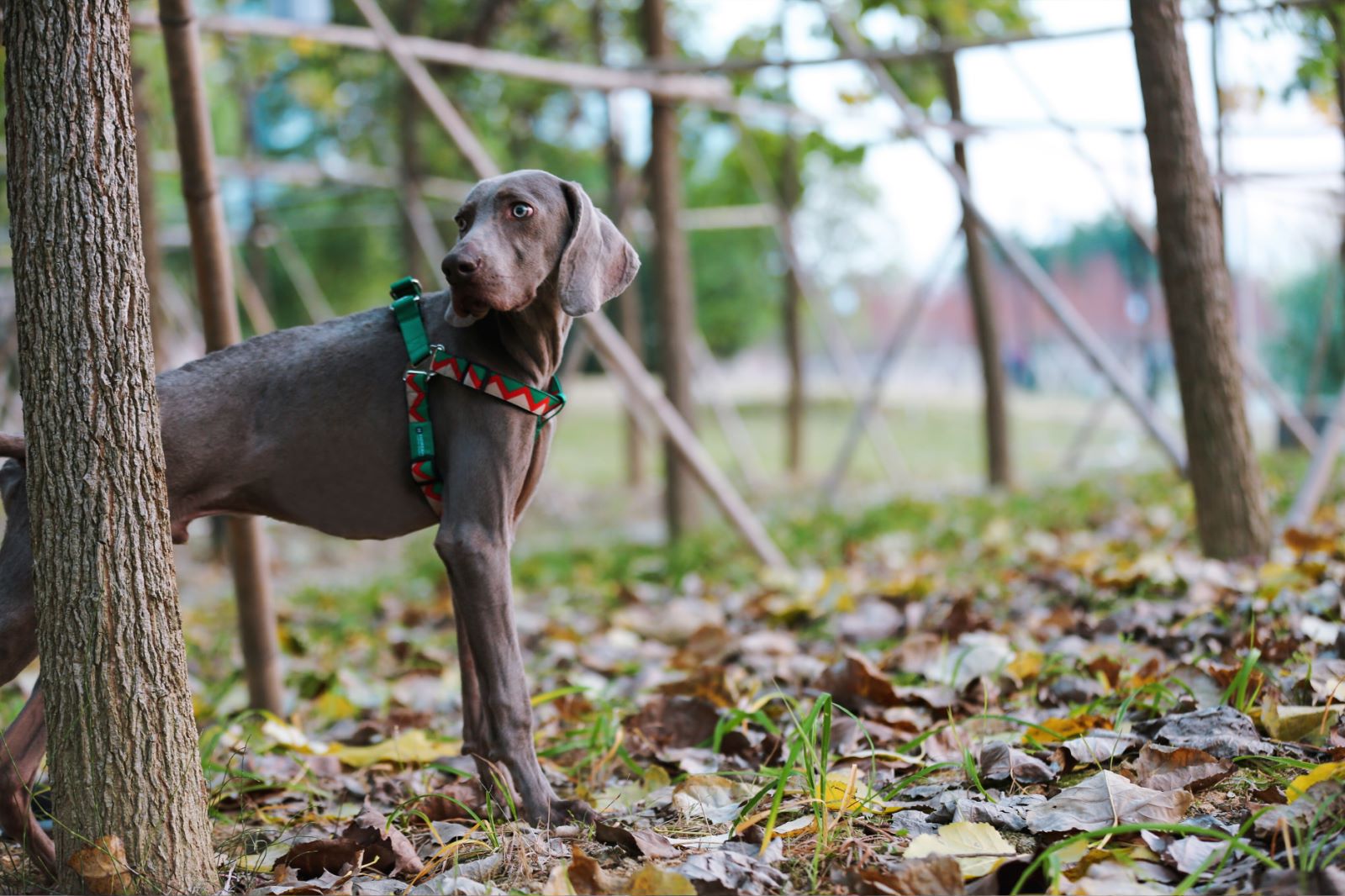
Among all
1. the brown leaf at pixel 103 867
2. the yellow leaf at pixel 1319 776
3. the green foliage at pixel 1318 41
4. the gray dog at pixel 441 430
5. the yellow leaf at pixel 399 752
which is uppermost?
the green foliage at pixel 1318 41

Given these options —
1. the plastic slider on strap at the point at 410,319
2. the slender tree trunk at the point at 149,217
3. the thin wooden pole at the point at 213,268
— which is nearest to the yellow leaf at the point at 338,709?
the thin wooden pole at the point at 213,268

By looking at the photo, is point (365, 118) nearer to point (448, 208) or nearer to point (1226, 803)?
point (448, 208)

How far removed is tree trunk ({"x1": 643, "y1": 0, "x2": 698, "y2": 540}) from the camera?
25.4ft

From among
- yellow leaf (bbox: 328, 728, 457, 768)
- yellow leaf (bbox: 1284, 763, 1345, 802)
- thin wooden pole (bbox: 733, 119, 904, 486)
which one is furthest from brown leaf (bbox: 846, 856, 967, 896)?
thin wooden pole (bbox: 733, 119, 904, 486)

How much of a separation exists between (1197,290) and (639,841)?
3.51 meters

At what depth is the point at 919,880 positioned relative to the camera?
2.01 m

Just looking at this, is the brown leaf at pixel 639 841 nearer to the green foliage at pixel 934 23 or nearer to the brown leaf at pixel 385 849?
the brown leaf at pixel 385 849

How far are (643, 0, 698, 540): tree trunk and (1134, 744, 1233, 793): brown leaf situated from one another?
525 centimetres

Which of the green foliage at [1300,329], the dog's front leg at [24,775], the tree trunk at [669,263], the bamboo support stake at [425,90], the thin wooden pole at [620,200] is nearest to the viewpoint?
the dog's front leg at [24,775]

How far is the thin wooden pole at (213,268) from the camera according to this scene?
386cm

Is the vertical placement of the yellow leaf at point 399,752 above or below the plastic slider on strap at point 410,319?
below

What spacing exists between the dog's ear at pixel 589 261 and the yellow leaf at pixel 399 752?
1436mm

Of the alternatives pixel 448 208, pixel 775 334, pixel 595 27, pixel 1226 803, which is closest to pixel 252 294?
pixel 595 27

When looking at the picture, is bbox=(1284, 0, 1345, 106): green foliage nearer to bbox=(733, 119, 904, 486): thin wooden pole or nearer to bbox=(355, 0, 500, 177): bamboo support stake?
bbox=(355, 0, 500, 177): bamboo support stake
